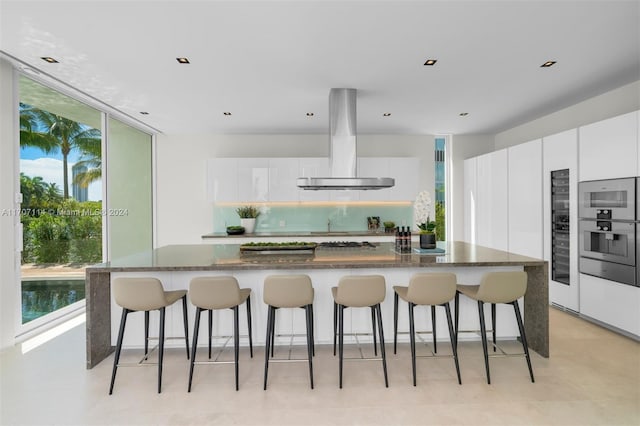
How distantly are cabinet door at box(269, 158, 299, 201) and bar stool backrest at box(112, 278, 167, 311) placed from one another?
373cm

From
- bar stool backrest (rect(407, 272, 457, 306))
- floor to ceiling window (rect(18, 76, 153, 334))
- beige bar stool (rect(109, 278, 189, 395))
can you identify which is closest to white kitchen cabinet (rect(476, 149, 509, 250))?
bar stool backrest (rect(407, 272, 457, 306))

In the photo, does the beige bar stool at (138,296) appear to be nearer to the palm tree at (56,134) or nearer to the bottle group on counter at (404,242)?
the bottle group on counter at (404,242)

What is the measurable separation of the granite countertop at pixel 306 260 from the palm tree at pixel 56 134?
182 cm

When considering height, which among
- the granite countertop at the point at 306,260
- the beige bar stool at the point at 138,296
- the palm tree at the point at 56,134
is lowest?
the beige bar stool at the point at 138,296

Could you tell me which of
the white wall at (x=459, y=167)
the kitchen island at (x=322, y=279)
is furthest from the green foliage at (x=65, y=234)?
the white wall at (x=459, y=167)

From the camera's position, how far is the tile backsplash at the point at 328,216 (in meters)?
6.88

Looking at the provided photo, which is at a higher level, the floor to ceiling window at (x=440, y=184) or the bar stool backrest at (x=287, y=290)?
the floor to ceiling window at (x=440, y=184)

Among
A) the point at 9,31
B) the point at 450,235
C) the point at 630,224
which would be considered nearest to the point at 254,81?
the point at 9,31

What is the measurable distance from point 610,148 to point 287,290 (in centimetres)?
362

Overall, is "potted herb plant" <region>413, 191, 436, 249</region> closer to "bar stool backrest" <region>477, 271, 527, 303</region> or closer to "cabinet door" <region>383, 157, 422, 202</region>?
"bar stool backrest" <region>477, 271, 527, 303</region>

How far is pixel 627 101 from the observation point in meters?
4.29

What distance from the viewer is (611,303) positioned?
3.86 metres

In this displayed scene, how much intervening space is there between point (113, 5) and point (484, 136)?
253 inches

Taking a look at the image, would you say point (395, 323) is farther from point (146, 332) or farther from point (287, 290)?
point (146, 332)
